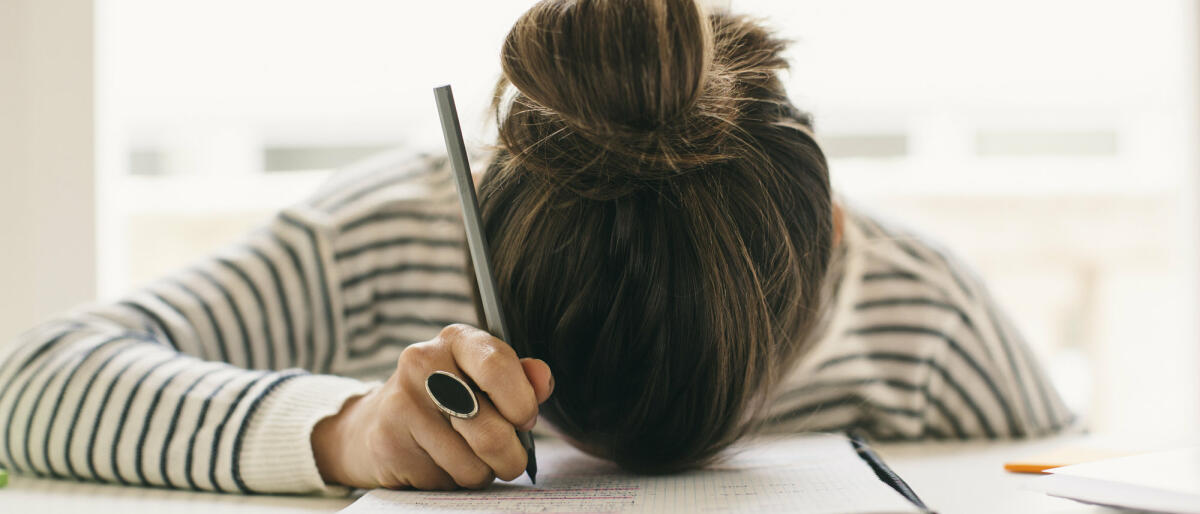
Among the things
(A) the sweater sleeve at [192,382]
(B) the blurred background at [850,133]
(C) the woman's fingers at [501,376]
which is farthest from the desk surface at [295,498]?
(B) the blurred background at [850,133]

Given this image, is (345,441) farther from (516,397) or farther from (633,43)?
(633,43)

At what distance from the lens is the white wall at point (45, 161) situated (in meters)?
1.35

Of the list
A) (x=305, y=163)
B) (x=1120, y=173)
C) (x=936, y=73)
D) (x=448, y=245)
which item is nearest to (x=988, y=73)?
(x=936, y=73)

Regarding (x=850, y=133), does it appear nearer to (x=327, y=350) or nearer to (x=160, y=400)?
(x=327, y=350)

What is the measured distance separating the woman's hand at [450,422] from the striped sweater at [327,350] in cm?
6

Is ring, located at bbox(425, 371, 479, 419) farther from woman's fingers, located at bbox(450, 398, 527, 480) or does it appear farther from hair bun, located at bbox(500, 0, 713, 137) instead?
hair bun, located at bbox(500, 0, 713, 137)

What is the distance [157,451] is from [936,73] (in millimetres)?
1456

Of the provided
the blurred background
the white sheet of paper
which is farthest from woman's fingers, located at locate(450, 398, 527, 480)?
the blurred background

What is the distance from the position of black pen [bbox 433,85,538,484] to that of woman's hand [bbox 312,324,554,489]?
14 mm

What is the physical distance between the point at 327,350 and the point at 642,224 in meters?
0.52

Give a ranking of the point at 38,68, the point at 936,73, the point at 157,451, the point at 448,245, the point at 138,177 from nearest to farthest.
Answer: the point at 157,451
the point at 448,245
the point at 38,68
the point at 936,73
the point at 138,177

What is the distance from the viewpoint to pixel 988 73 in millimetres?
1567

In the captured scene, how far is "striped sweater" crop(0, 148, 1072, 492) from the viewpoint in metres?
0.54

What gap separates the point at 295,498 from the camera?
0.51m
